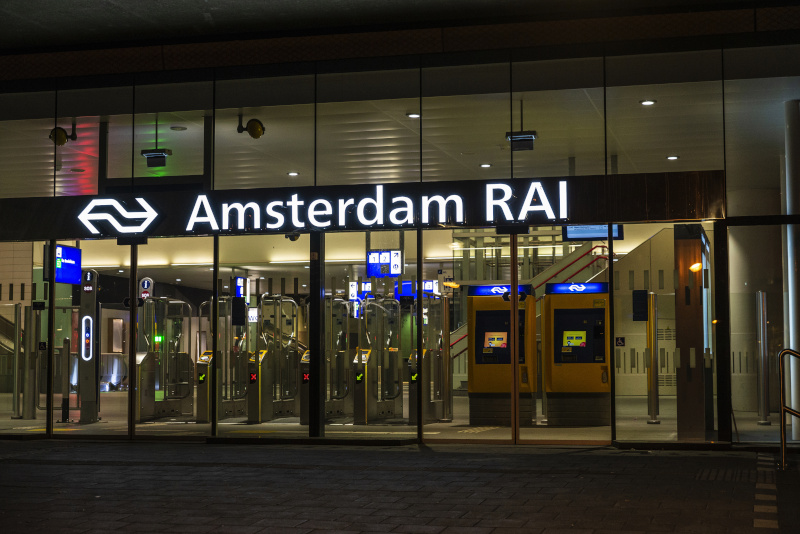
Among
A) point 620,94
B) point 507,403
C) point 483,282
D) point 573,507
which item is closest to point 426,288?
point 483,282

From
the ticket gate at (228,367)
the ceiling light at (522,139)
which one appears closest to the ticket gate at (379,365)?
the ticket gate at (228,367)

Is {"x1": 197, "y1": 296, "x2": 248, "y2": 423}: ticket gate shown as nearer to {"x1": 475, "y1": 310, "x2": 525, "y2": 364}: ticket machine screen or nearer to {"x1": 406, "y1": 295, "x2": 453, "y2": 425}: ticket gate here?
{"x1": 406, "y1": 295, "x2": 453, "y2": 425}: ticket gate

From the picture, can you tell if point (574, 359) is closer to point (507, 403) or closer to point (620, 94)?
point (507, 403)

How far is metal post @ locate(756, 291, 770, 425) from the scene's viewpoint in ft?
33.3

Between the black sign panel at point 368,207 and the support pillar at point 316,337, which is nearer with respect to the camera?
the black sign panel at point 368,207

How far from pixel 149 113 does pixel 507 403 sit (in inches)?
236

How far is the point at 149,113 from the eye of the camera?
11406mm

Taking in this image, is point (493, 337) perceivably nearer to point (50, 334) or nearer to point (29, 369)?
point (50, 334)

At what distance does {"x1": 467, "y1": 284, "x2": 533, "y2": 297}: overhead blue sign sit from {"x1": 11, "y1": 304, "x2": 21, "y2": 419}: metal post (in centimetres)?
705

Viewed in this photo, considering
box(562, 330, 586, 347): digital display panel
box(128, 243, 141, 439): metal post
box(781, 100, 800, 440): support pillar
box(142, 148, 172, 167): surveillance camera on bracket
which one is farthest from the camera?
box(562, 330, 586, 347): digital display panel

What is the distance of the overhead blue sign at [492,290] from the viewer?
11938mm

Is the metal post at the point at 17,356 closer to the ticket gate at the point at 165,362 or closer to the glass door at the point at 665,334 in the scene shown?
the ticket gate at the point at 165,362

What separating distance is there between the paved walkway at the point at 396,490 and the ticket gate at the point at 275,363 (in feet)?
8.93

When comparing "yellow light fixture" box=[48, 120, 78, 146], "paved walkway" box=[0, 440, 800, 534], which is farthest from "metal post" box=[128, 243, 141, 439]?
"yellow light fixture" box=[48, 120, 78, 146]
